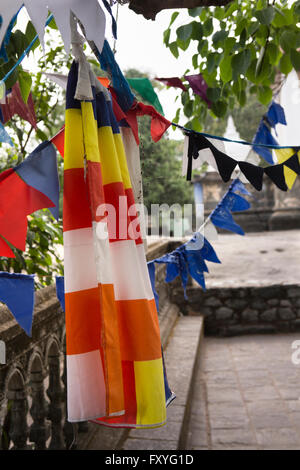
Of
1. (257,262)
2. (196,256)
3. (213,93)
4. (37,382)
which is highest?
(213,93)

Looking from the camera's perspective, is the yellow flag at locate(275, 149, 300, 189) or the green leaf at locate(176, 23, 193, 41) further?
the green leaf at locate(176, 23, 193, 41)

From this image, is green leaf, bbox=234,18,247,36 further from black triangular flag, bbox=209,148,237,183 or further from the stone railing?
the stone railing

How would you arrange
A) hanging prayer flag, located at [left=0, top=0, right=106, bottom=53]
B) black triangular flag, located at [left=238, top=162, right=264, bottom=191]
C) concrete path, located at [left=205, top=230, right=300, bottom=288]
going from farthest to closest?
concrete path, located at [left=205, top=230, right=300, bottom=288] → black triangular flag, located at [left=238, top=162, right=264, bottom=191] → hanging prayer flag, located at [left=0, top=0, right=106, bottom=53]

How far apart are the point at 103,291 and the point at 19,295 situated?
50cm

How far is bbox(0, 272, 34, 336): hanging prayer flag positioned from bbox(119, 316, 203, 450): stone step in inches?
60.8

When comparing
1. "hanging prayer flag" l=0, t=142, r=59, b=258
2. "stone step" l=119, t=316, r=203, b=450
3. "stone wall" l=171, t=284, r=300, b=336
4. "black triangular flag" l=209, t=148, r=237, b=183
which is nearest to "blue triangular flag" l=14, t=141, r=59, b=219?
"hanging prayer flag" l=0, t=142, r=59, b=258

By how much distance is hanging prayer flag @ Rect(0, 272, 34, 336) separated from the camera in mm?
1596

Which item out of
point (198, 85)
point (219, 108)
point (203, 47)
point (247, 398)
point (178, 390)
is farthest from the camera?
point (247, 398)

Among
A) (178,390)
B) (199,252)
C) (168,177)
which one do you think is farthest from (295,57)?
(168,177)

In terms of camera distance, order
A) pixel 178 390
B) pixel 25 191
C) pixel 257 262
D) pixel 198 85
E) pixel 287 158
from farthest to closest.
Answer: pixel 257 262 < pixel 178 390 < pixel 198 85 < pixel 287 158 < pixel 25 191

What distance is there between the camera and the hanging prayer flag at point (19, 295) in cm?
160

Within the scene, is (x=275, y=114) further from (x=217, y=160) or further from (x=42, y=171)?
(x=42, y=171)

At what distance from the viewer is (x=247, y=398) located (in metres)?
4.22

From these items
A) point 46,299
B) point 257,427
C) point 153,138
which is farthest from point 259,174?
point 257,427
